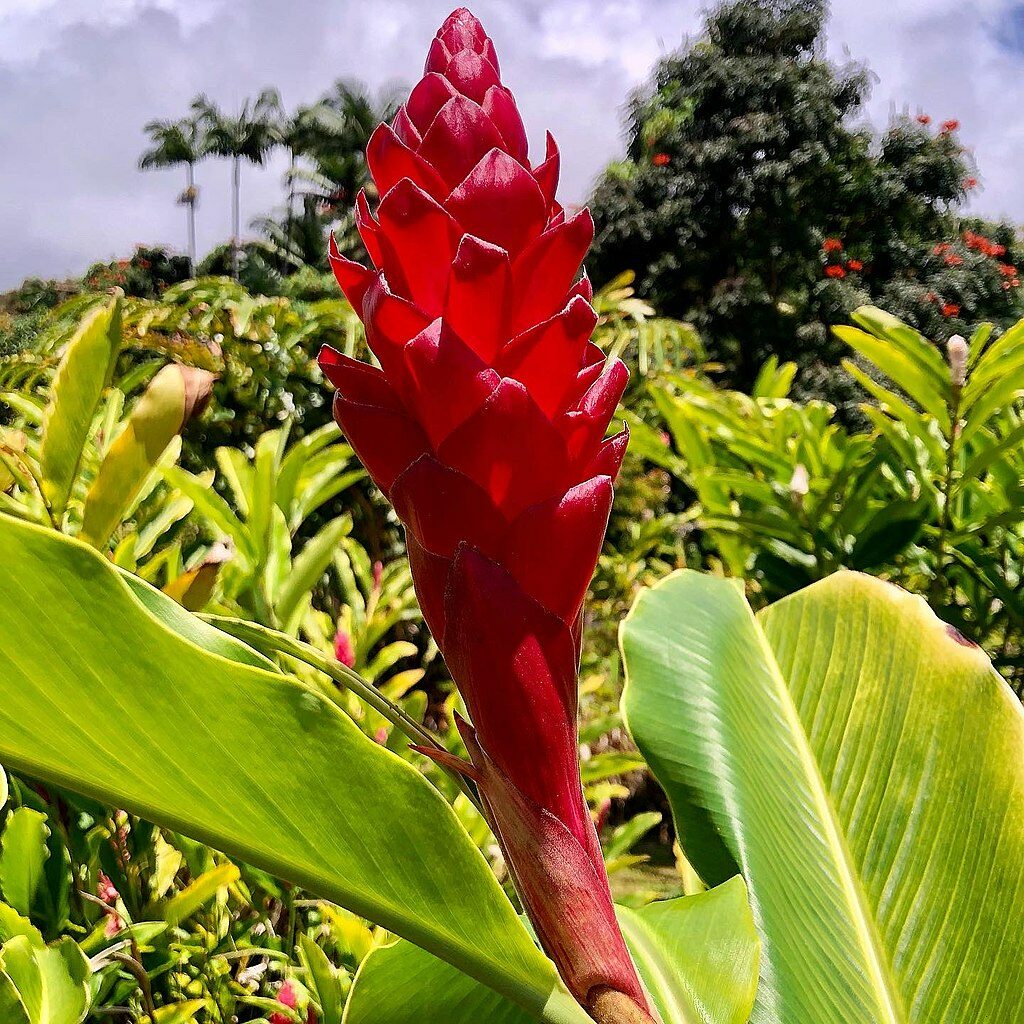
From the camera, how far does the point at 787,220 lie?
1270 centimetres

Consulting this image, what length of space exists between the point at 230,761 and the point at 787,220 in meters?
13.9

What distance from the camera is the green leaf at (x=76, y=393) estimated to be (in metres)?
0.58

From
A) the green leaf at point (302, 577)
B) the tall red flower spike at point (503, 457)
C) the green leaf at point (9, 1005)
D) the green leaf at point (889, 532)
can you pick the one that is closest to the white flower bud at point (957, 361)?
the green leaf at point (889, 532)

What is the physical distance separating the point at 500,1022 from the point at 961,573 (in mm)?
1312

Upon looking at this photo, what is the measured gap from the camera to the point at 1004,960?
0.49 m

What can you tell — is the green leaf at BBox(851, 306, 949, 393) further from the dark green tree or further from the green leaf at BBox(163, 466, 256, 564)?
the dark green tree

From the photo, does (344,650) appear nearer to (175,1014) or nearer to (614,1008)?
(175,1014)

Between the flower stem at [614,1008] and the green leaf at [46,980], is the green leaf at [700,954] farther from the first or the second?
the green leaf at [46,980]

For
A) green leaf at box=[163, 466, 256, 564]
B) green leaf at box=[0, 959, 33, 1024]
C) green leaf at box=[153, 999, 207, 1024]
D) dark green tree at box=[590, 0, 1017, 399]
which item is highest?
dark green tree at box=[590, 0, 1017, 399]

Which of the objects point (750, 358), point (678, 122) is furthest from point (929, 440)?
point (678, 122)

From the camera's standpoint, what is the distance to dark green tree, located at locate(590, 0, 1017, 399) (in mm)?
12398

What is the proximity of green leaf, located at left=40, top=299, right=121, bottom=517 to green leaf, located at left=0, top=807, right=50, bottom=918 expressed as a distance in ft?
0.93

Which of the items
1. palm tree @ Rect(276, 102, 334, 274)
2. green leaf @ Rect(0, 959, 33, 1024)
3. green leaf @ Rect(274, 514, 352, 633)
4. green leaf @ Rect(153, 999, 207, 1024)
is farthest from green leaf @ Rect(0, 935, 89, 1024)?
palm tree @ Rect(276, 102, 334, 274)

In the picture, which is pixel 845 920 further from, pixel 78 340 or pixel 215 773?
pixel 78 340
